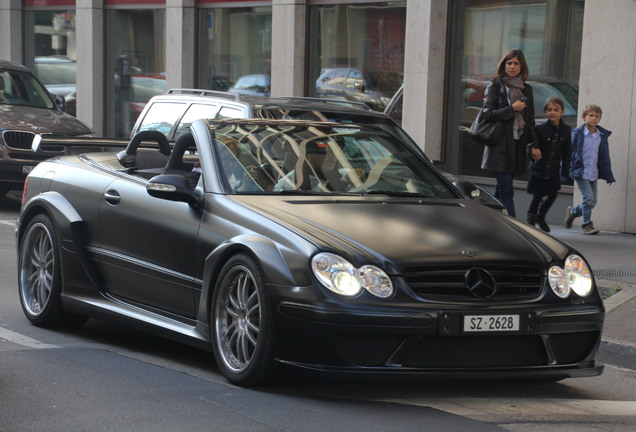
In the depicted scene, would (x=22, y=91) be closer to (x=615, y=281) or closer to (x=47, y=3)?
(x=615, y=281)

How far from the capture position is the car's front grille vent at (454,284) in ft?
20.2

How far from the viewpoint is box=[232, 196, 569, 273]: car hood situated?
6.26m

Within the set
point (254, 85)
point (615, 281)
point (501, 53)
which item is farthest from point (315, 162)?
point (254, 85)

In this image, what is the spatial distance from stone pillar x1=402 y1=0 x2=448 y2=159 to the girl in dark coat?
383cm

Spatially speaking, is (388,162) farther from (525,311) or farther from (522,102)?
(522,102)

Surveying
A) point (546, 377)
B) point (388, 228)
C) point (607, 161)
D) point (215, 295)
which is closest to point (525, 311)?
point (546, 377)

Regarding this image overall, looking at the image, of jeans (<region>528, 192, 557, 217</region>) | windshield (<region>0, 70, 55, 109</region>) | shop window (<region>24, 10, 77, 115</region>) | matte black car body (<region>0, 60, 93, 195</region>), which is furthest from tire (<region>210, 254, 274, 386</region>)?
shop window (<region>24, 10, 77, 115</region>)

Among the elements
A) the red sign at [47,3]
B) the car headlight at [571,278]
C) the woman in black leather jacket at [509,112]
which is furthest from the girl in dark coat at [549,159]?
the red sign at [47,3]

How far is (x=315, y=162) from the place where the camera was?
24.3ft

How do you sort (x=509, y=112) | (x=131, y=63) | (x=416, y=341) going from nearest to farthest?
1. (x=416, y=341)
2. (x=509, y=112)
3. (x=131, y=63)

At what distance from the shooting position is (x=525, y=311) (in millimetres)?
6238

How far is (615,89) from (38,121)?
7545 mm

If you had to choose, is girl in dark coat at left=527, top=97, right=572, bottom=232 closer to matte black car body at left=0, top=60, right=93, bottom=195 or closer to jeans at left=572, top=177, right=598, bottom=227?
jeans at left=572, top=177, right=598, bottom=227

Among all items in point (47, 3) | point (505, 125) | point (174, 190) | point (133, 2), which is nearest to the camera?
point (174, 190)
